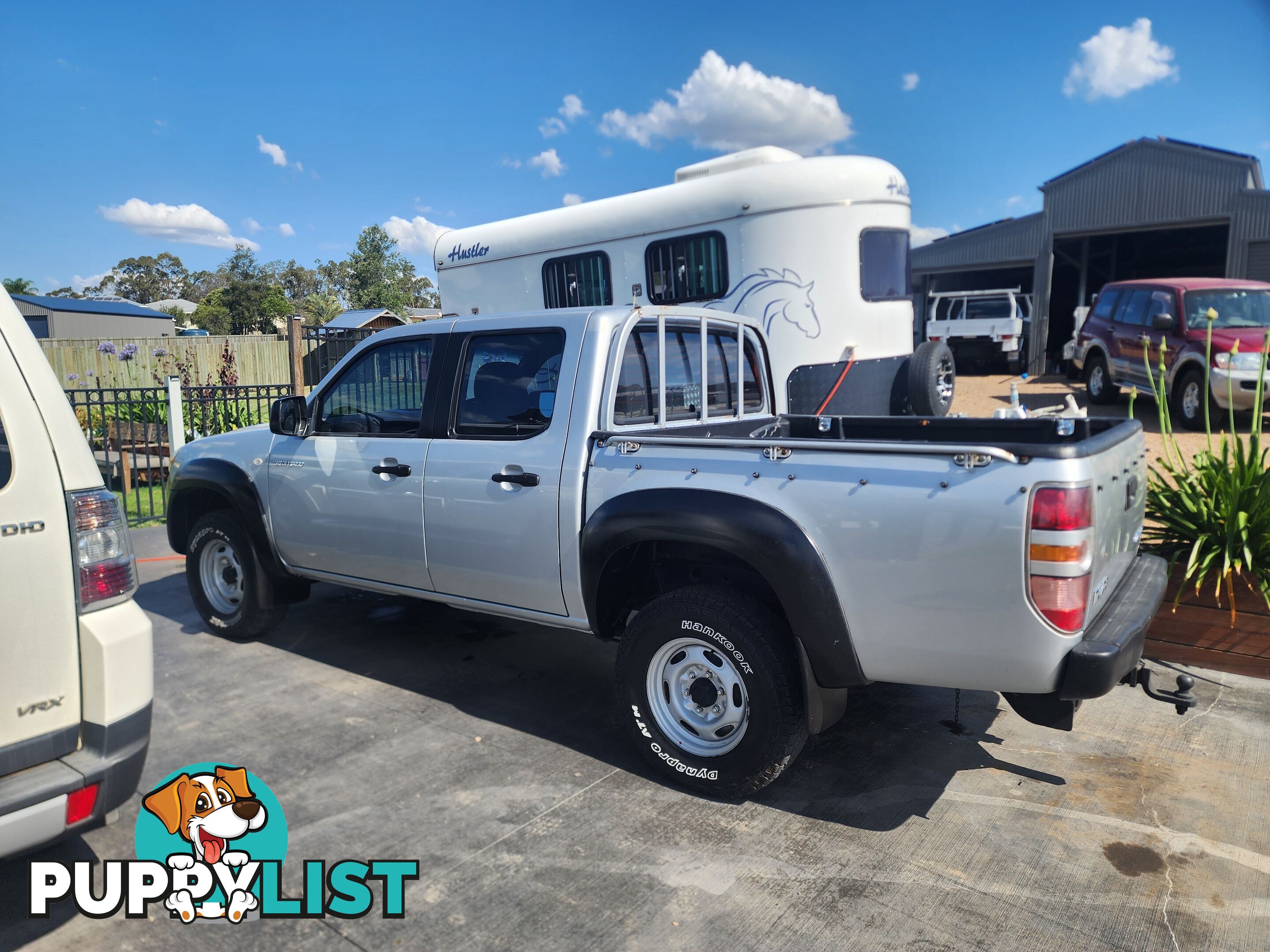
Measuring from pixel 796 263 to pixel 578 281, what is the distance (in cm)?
262

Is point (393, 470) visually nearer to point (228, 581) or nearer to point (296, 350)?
point (228, 581)

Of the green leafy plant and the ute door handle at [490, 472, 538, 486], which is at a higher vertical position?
the ute door handle at [490, 472, 538, 486]

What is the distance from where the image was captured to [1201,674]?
187 inches

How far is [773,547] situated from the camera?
318 cm

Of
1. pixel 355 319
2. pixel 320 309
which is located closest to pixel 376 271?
pixel 320 309

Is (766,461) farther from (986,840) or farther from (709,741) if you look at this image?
(986,840)

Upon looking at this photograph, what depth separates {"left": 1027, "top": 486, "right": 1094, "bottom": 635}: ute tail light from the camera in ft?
8.88

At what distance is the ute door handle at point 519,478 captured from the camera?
3922 mm

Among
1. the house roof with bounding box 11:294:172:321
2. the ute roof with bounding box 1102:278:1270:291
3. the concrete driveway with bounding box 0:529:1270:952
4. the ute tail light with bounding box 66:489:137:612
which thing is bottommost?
the concrete driveway with bounding box 0:529:1270:952

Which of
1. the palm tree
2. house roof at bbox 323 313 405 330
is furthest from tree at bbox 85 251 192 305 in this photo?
house roof at bbox 323 313 405 330

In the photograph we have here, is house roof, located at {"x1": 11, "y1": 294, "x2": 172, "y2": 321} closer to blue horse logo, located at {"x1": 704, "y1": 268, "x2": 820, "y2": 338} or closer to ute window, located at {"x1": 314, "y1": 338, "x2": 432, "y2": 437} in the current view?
blue horse logo, located at {"x1": 704, "y1": 268, "x2": 820, "y2": 338}

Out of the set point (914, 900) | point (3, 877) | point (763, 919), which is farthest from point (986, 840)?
point (3, 877)

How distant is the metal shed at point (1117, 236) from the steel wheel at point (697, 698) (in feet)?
70.9

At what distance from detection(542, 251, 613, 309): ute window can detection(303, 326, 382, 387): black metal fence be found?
3.03 metres
